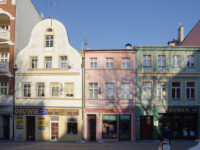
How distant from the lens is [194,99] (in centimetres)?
1917

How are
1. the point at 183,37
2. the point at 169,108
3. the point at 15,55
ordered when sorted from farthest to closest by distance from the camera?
the point at 183,37 < the point at 15,55 < the point at 169,108

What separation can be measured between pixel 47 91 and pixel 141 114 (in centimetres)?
1000

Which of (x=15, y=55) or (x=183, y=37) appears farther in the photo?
(x=183, y=37)

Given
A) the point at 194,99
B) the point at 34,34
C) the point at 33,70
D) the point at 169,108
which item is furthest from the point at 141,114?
the point at 34,34

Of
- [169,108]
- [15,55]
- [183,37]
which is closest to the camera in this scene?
[169,108]

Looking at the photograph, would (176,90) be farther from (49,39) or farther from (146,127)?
(49,39)

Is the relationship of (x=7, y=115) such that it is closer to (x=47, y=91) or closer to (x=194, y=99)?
(x=47, y=91)

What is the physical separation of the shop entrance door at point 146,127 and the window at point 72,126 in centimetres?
675

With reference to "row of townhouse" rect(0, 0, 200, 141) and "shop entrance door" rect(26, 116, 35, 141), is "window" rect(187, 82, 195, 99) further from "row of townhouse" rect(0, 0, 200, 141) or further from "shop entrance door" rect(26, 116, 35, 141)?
"shop entrance door" rect(26, 116, 35, 141)

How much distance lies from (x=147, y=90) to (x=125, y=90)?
7.53 feet

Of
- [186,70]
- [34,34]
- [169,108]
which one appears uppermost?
[34,34]

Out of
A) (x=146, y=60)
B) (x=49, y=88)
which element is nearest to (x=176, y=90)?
(x=146, y=60)

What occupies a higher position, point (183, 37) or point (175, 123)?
point (183, 37)

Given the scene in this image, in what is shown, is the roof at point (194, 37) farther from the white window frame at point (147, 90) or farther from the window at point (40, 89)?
the window at point (40, 89)
